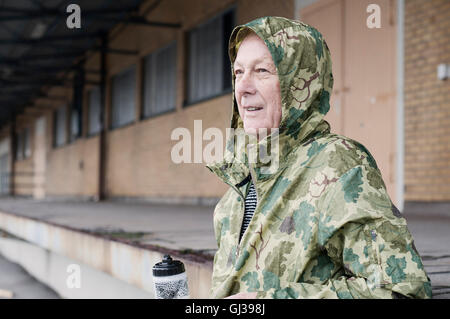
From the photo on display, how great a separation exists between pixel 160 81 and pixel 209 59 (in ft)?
6.92

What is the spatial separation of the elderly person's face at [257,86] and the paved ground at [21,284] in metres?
4.09

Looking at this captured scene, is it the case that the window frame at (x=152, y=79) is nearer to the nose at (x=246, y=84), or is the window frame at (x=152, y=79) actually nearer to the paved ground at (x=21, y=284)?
the paved ground at (x=21, y=284)

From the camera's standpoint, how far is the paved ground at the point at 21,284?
193 inches

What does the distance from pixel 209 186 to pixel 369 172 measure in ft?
22.9

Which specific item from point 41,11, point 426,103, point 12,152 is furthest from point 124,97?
point 12,152

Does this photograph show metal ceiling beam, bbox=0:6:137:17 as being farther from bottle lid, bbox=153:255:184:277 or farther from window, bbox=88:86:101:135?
bottle lid, bbox=153:255:184:277

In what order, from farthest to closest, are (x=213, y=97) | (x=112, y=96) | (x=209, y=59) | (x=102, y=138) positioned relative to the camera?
(x=102, y=138) < (x=112, y=96) < (x=209, y=59) < (x=213, y=97)

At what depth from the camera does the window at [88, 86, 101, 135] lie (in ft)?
45.0

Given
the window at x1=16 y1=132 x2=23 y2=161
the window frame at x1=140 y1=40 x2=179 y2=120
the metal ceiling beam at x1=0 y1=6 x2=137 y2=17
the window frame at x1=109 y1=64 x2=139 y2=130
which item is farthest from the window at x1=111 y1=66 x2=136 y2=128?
the window at x1=16 y1=132 x2=23 y2=161

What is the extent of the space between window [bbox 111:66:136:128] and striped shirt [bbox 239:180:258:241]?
408 inches

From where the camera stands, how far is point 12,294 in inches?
189

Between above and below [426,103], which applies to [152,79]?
above

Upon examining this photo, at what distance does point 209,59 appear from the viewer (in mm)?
8328

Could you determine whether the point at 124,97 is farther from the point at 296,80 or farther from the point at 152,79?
the point at 296,80
